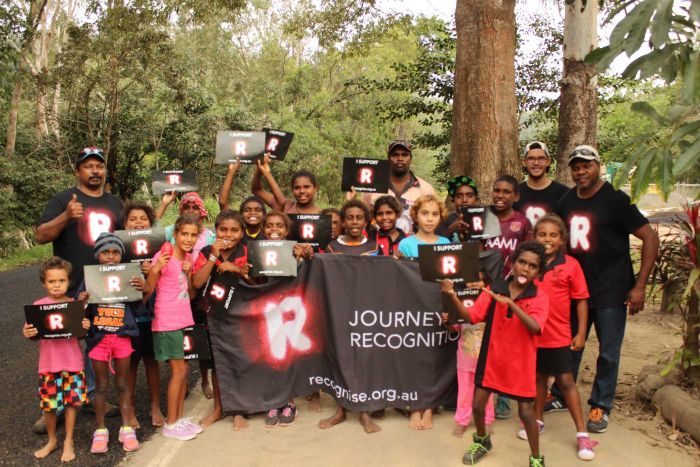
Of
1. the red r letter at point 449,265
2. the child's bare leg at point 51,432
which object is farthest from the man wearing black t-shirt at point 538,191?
the child's bare leg at point 51,432

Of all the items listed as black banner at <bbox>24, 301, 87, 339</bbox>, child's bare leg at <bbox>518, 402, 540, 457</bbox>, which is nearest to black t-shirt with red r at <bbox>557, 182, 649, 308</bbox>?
child's bare leg at <bbox>518, 402, 540, 457</bbox>

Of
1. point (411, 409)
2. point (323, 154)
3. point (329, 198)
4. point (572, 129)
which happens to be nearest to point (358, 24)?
point (572, 129)

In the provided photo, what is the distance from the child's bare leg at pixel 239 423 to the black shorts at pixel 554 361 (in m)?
2.37

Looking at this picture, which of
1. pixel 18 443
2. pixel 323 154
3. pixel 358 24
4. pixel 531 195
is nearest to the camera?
pixel 18 443

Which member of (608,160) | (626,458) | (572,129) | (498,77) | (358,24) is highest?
(358,24)

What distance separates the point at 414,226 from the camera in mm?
5715

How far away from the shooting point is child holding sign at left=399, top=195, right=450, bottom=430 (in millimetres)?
4965

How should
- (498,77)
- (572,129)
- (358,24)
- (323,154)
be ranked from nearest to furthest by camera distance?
(498,77), (572,129), (358,24), (323,154)

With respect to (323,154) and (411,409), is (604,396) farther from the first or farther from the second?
(323,154)

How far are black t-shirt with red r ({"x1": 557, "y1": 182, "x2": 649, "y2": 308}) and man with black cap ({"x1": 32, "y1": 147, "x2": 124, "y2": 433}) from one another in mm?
3852

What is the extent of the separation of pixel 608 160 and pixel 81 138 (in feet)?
65.7

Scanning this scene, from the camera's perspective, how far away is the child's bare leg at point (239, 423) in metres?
4.95

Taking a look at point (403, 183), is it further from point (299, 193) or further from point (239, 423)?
point (239, 423)

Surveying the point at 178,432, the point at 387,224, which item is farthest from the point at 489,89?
the point at 178,432
